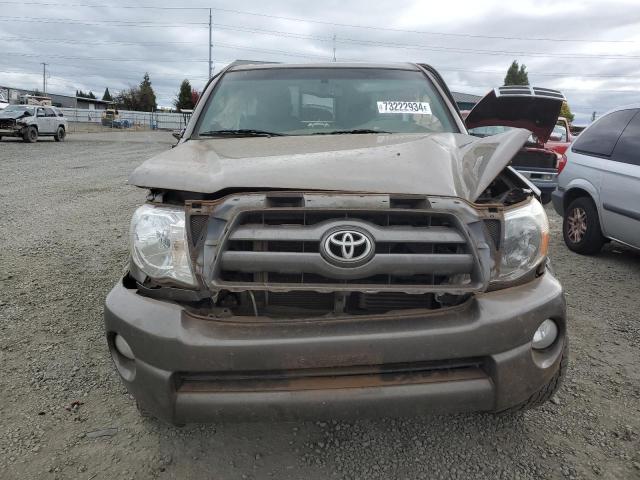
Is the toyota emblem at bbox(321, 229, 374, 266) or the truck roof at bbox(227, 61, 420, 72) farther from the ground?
the truck roof at bbox(227, 61, 420, 72)

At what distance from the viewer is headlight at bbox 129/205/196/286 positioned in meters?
1.88

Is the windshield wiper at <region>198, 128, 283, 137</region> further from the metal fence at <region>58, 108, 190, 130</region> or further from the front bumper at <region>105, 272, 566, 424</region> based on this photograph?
the metal fence at <region>58, 108, 190, 130</region>

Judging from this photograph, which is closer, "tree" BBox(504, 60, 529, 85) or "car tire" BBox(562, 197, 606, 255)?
"car tire" BBox(562, 197, 606, 255)

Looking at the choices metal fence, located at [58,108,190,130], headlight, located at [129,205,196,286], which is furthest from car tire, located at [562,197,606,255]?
metal fence, located at [58,108,190,130]

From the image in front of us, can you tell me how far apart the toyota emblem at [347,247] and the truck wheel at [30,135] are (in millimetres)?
23622

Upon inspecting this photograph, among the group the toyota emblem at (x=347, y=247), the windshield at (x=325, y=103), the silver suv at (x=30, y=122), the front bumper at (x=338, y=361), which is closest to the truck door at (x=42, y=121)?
the silver suv at (x=30, y=122)

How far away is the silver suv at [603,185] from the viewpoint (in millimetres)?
4766

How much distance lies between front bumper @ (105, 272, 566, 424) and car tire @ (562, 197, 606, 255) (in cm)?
405

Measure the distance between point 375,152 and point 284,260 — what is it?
0.79 metres

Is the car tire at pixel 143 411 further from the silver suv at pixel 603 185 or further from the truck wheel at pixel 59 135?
the truck wheel at pixel 59 135

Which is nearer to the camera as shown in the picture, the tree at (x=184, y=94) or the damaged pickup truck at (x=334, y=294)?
the damaged pickup truck at (x=334, y=294)

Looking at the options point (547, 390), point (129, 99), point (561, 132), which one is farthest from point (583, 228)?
point (129, 99)

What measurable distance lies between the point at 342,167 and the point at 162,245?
792mm

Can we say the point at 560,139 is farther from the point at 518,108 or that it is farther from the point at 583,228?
the point at 518,108
